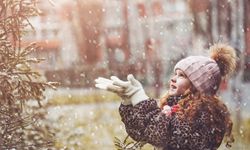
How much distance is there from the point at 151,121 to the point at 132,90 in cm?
11

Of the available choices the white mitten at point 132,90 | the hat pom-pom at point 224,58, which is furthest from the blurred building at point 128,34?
the white mitten at point 132,90

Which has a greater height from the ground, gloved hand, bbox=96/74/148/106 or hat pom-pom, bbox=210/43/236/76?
hat pom-pom, bbox=210/43/236/76

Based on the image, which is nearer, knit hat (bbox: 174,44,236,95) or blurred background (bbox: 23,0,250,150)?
knit hat (bbox: 174,44,236,95)

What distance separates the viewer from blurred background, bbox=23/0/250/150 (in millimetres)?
2520

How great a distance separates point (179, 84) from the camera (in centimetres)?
234

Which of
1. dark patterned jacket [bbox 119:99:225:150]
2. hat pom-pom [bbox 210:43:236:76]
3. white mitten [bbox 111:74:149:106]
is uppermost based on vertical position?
hat pom-pom [bbox 210:43:236:76]

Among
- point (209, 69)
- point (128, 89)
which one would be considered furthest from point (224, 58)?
point (128, 89)

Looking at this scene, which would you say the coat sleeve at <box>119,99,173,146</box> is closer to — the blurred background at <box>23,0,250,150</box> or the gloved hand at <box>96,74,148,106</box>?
the gloved hand at <box>96,74,148,106</box>

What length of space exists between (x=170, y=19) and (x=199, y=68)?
320 mm

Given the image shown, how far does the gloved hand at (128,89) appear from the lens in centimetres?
229

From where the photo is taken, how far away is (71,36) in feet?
8.54

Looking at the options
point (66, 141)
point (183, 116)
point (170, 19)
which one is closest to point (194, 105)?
point (183, 116)

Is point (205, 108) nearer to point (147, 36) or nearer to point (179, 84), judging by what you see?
point (179, 84)

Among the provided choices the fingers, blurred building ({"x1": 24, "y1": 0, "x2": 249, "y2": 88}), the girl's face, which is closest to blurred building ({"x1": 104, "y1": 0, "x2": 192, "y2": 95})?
blurred building ({"x1": 24, "y1": 0, "x2": 249, "y2": 88})
